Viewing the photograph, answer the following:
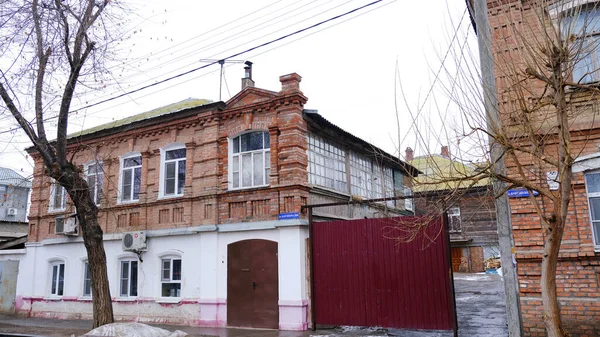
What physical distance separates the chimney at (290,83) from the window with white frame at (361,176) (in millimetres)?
4489

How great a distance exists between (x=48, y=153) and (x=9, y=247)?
11.6m

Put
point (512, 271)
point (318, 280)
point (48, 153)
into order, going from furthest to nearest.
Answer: point (318, 280), point (48, 153), point (512, 271)

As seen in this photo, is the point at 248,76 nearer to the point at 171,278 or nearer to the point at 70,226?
the point at 171,278

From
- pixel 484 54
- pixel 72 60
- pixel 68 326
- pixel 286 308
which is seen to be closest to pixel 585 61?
pixel 484 54

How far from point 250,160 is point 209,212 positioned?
1861mm

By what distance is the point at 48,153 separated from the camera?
10.3 m

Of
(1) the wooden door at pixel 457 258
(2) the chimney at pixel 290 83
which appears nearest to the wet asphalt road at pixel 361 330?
(2) the chimney at pixel 290 83

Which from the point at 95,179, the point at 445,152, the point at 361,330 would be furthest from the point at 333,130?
the point at 95,179

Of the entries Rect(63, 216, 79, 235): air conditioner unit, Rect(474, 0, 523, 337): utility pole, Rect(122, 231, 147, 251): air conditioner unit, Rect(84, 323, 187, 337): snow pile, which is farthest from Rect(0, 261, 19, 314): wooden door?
Rect(474, 0, 523, 337): utility pole

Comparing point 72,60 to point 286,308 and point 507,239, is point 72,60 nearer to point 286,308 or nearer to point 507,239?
point 286,308

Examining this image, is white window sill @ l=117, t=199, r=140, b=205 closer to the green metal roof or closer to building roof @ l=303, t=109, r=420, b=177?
the green metal roof

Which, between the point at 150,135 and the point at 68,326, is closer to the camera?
the point at 68,326

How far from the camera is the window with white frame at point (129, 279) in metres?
14.1

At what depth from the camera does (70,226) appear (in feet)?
50.6
